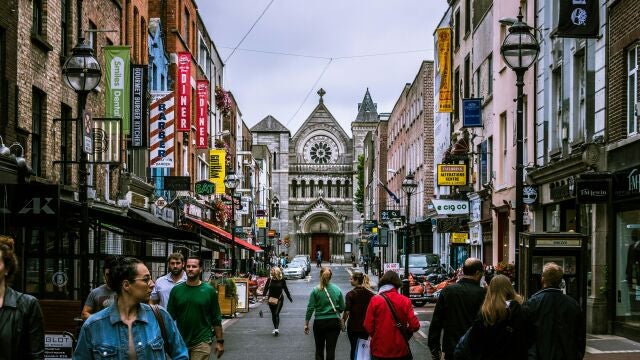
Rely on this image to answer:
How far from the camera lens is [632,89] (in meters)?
18.7

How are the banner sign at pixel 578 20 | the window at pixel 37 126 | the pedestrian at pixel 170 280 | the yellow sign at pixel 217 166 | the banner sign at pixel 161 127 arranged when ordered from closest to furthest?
the pedestrian at pixel 170 280
the banner sign at pixel 578 20
the window at pixel 37 126
the banner sign at pixel 161 127
the yellow sign at pixel 217 166

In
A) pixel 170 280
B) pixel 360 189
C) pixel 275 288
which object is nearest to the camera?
pixel 170 280

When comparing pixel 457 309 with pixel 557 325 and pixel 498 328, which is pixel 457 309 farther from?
pixel 498 328

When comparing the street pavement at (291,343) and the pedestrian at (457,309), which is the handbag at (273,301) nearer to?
the street pavement at (291,343)

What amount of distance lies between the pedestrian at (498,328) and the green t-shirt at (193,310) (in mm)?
3701

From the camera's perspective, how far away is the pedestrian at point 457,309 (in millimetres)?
10070

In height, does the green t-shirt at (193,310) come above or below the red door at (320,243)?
above

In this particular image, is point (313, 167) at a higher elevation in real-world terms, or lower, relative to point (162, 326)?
higher

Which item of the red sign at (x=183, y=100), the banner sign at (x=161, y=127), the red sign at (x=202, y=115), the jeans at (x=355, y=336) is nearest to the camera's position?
the jeans at (x=355, y=336)

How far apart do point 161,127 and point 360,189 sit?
83.3 meters

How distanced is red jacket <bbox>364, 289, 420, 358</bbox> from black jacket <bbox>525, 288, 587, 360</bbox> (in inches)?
70.0

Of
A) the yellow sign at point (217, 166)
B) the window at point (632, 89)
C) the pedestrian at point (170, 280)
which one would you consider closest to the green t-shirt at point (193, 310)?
the pedestrian at point (170, 280)

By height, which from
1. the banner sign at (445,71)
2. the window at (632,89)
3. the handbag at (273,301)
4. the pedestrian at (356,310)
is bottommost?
the handbag at (273,301)

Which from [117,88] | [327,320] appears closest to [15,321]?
[327,320]
